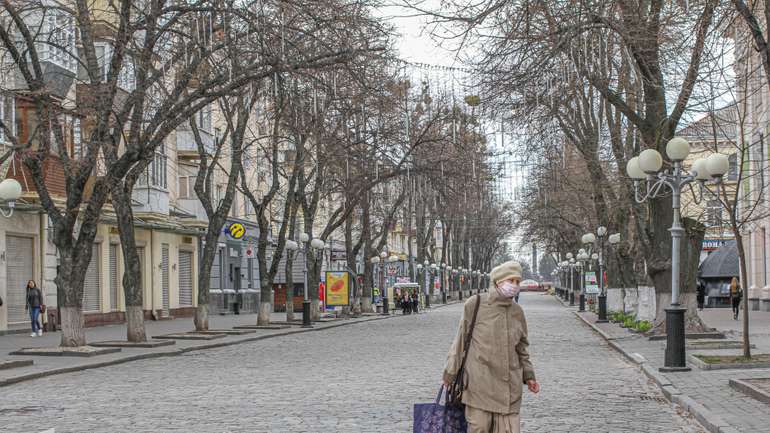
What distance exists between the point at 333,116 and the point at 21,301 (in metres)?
11.2

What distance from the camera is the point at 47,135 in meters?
21.5

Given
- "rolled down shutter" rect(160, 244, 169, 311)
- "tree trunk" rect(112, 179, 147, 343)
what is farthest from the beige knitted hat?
"rolled down shutter" rect(160, 244, 169, 311)

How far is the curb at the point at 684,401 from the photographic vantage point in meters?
10.8

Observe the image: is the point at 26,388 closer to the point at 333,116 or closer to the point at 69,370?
the point at 69,370

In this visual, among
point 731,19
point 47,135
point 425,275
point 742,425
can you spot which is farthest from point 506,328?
point 425,275

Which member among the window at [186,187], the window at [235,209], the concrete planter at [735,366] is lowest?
the concrete planter at [735,366]

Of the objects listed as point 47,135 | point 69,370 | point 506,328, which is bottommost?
point 69,370

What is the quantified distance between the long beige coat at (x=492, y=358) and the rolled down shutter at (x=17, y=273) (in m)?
28.0

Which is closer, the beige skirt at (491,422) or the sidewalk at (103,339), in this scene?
the beige skirt at (491,422)

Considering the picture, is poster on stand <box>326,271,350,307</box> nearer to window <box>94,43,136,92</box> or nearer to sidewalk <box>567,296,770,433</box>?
window <box>94,43,136,92</box>

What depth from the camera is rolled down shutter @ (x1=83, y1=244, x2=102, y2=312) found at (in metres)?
39.1

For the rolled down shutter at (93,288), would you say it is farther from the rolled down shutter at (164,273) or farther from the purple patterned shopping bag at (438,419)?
the purple patterned shopping bag at (438,419)

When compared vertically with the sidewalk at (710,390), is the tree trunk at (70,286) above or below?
above

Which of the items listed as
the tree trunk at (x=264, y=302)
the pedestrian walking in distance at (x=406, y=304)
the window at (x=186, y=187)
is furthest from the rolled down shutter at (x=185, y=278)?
the pedestrian walking in distance at (x=406, y=304)
